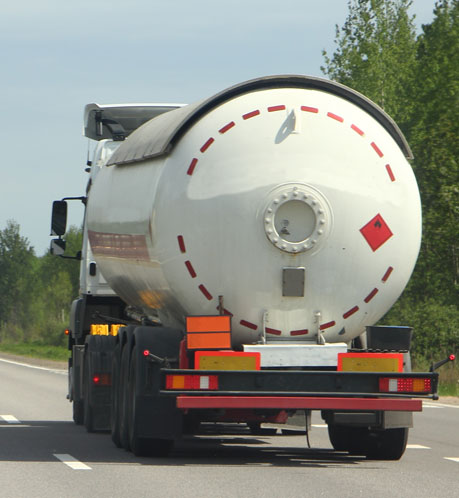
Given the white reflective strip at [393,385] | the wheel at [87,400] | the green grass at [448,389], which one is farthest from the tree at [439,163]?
the white reflective strip at [393,385]

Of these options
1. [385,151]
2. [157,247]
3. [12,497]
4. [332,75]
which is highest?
[332,75]

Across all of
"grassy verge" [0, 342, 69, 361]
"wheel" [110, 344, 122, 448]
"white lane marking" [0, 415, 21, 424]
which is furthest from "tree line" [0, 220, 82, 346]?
"wheel" [110, 344, 122, 448]

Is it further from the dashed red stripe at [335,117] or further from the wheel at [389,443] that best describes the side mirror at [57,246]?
the dashed red stripe at [335,117]

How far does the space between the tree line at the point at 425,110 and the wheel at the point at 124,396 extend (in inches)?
818

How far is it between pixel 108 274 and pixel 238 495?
5889 mm

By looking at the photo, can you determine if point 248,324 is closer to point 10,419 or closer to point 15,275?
point 10,419

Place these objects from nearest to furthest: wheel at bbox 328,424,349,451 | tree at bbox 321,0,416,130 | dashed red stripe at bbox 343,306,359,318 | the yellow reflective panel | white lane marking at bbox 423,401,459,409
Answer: dashed red stripe at bbox 343,306,359,318 < wheel at bbox 328,424,349,451 < the yellow reflective panel < white lane marking at bbox 423,401,459,409 < tree at bbox 321,0,416,130

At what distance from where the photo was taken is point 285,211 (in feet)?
38.5

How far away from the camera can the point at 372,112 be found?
1222 cm

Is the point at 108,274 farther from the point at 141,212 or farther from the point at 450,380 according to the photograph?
the point at 450,380

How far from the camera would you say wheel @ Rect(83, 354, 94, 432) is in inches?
621

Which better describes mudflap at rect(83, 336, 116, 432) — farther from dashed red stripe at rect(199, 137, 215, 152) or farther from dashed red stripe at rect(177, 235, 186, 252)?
dashed red stripe at rect(199, 137, 215, 152)

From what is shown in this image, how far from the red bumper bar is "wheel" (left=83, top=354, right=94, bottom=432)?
4.19 m

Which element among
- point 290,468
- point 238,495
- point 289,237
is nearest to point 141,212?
point 289,237
